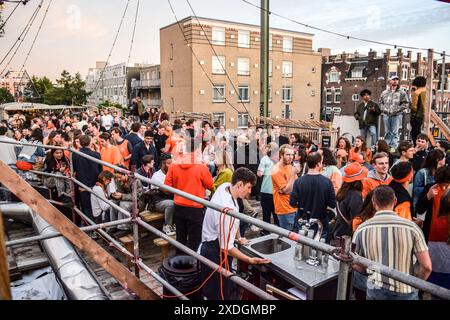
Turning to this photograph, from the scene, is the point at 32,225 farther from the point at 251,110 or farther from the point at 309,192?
the point at 251,110

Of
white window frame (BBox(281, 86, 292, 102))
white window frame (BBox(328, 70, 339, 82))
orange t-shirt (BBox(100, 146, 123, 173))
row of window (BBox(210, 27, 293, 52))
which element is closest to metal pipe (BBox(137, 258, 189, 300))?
orange t-shirt (BBox(100, 146, 123, 173))

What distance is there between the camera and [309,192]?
4.79 meters

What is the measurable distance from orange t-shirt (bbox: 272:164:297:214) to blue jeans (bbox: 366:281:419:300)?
260cm

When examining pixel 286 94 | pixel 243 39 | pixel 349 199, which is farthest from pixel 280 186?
pixel 286 94

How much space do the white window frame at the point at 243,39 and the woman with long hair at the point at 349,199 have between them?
3269 centimetres

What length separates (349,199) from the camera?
4.46 metres

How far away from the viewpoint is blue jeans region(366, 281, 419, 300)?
2830 millimetres

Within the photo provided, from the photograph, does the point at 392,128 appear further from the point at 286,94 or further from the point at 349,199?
the point at 286,94

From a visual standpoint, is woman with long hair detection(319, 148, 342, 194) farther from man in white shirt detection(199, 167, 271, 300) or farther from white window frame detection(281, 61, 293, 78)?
white window frame detection(281, 61, 293, 78)

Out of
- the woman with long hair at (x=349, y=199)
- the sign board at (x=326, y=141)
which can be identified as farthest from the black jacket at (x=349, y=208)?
the sign board at (x=326, y=141)

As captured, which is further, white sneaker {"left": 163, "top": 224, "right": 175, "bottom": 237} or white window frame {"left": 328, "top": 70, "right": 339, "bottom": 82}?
white window frame {"left": 328, "top": 70, "right": 339, "bottom": 82}
